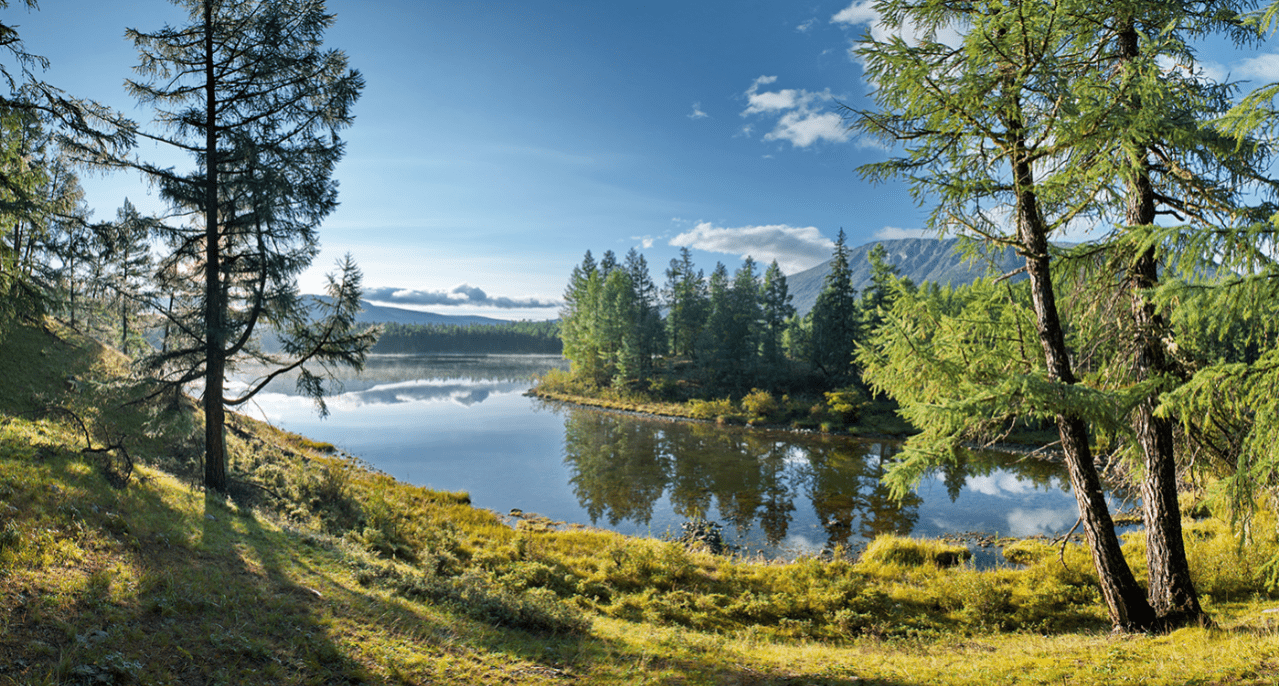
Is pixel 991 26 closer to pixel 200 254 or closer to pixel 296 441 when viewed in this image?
pixel 200 254

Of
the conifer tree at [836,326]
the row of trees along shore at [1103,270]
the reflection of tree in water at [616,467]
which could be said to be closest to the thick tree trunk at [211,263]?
the reflection of tree in water at [616,467]

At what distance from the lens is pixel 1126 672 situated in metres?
5.71

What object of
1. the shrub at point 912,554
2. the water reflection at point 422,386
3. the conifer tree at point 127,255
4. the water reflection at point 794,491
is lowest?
the water reflection at point 794,491

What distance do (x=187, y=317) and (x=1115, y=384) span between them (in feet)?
60.2

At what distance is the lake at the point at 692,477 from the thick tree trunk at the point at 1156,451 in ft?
7.32

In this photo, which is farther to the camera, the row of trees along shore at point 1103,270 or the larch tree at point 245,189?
the larch tree at point 245,189

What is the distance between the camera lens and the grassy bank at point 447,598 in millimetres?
5594

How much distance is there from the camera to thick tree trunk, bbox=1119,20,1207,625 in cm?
751

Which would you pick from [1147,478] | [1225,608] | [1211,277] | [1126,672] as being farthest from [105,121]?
[1225,608]

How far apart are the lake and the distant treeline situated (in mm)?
110358

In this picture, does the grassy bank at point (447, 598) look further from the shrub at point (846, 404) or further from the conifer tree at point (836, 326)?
the conifer tree at point (836, 326)

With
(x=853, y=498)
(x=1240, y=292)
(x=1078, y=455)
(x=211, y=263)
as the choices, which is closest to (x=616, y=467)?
(x=853, y=498)

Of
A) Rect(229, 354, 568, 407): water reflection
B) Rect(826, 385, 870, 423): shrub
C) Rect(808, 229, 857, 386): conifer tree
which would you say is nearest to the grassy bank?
Rect(826, 385, 870, 423): shrub

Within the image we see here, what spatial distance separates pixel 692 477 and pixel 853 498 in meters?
6.96
